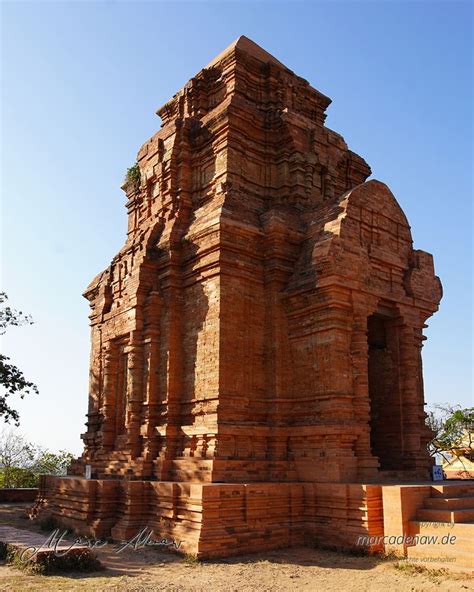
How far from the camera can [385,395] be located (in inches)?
579

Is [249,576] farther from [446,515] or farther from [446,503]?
[446,503]

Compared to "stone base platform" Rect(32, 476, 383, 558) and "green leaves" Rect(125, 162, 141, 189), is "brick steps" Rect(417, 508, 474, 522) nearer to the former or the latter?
"stone base platform" Rect(32, 476, 383, 558)

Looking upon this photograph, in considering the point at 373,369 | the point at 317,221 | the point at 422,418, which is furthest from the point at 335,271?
the point at 422,418

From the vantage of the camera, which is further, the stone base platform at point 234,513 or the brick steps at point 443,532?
the stone base platform at point 234,513

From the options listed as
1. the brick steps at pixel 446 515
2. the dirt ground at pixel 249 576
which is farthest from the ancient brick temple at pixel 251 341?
the brick steps at pixel 446 515

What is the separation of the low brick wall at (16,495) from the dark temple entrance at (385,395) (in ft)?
43.6

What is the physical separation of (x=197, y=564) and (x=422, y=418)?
7405 mm

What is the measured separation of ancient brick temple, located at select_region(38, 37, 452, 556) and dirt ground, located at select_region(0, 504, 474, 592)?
0.55 meters

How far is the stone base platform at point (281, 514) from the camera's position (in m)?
10.1

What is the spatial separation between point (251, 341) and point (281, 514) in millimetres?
3766

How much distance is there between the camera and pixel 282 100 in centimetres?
1677

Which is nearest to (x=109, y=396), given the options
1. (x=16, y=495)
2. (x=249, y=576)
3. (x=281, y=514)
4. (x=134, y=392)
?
(x=134, y=392)

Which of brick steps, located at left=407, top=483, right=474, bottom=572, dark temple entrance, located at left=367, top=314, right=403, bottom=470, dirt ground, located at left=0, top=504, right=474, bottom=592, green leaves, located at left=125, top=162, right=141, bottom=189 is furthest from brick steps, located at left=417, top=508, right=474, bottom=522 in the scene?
green leaves, located at left=125, top=162, right=141, bottom=189

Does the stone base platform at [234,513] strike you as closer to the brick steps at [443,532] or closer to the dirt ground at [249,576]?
the dirt ground at [249,576]
